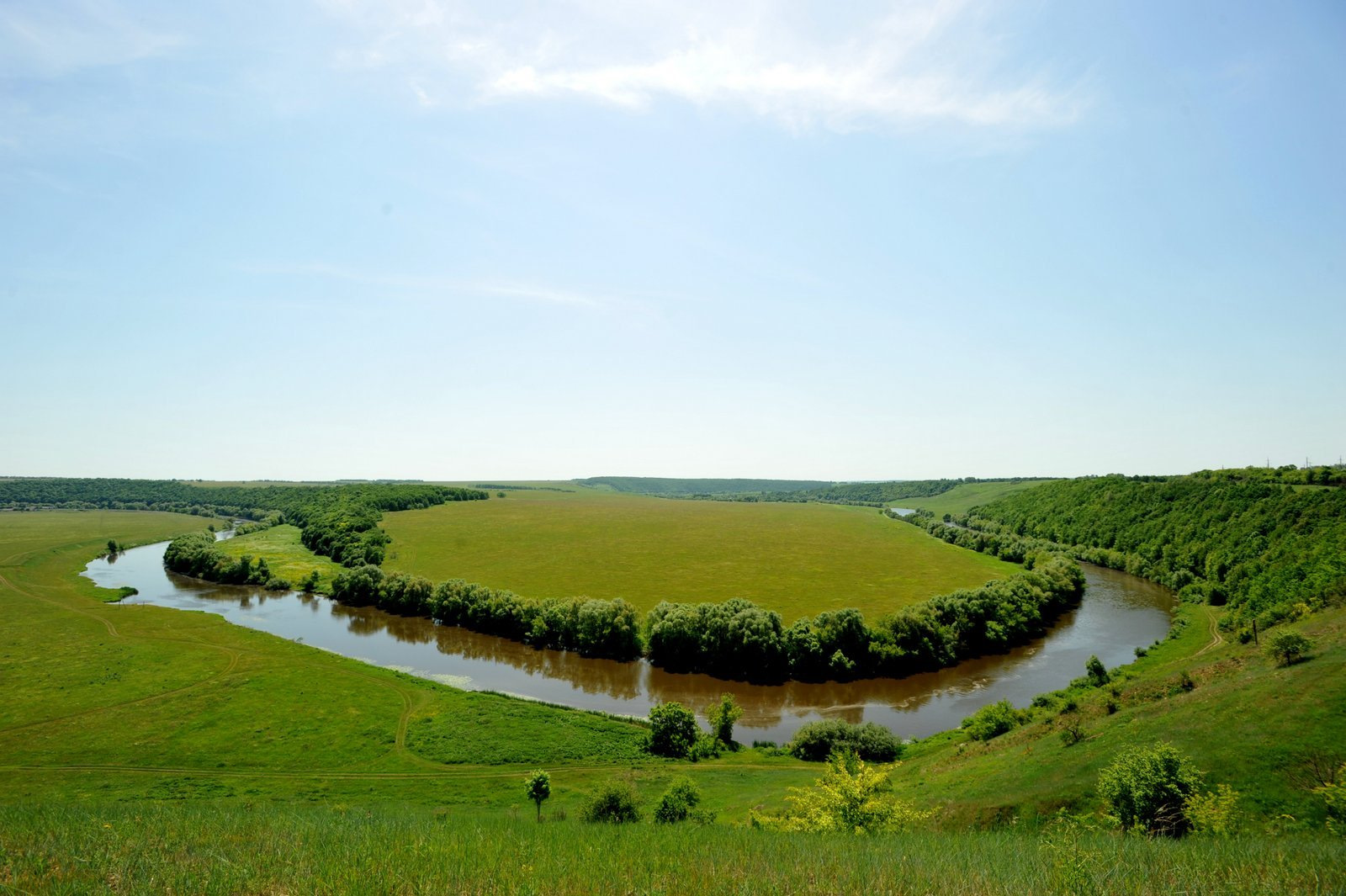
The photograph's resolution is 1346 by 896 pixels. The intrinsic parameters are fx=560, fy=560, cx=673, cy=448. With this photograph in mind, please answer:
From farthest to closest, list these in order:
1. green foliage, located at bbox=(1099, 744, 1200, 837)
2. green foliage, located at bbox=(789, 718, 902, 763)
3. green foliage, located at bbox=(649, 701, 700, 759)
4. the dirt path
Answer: the dirt path, green foliage, located at bbox=(649, 701, 700, 759), green foliage, located at bbox=(789, 718, 902, 763), green foliage, located at bbox=(1099, 744, 1200, 837)

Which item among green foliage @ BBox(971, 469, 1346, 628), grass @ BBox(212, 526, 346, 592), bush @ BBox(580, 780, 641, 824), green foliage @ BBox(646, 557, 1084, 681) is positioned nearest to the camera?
bush @ BBox(580, 780, 641, 824)

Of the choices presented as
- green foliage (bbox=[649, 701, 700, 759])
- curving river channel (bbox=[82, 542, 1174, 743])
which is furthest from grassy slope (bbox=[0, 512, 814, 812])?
curving river channel (bbox=[82, 542, 1174, 743])

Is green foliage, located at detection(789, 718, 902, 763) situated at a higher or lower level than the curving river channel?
higher

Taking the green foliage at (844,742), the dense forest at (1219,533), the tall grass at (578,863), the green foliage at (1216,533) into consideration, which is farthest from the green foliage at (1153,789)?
the green foliage at (1216,533)

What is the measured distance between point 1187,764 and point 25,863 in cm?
3204

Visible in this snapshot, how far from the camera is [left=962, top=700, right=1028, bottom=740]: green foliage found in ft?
123

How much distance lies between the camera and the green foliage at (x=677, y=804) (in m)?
26.5

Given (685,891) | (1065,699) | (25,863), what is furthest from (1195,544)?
(25,863)

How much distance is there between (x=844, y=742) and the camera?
128 ft

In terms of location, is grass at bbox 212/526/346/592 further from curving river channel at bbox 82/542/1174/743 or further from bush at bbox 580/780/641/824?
bush at bbox 580/780/641/824

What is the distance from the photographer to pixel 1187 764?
2152 cm

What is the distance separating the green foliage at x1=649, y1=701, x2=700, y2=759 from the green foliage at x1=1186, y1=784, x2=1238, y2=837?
28.3m

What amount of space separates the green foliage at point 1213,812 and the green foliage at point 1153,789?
28 centimetres

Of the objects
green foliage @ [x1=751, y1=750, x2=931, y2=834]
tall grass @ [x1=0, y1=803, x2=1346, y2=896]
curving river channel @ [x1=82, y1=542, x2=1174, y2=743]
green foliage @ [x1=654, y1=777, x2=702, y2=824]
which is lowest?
curving river channel @ [x1=82, y1=542, x2=1174, y2=743]
